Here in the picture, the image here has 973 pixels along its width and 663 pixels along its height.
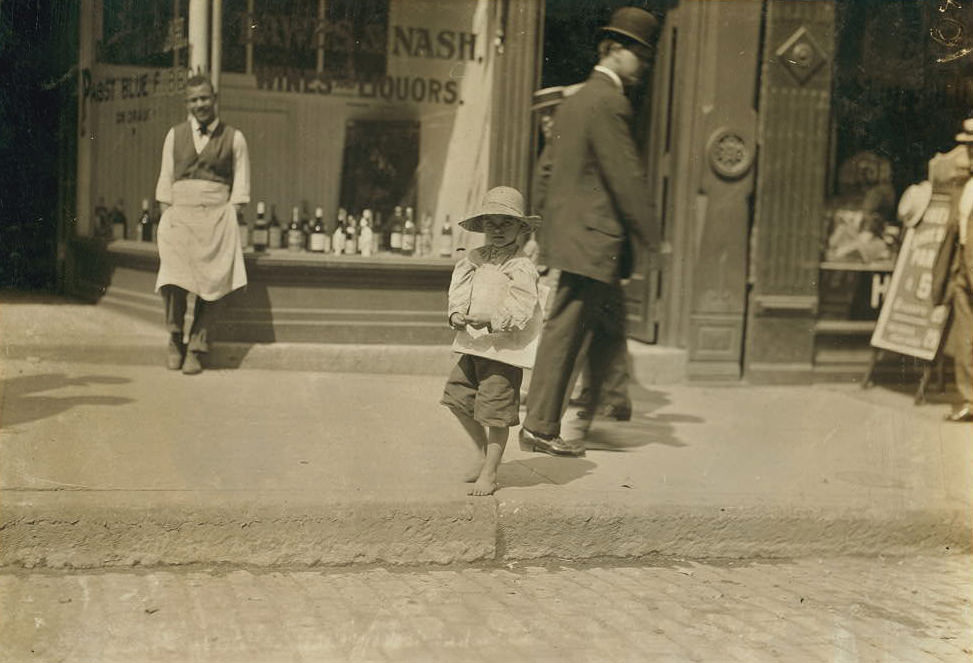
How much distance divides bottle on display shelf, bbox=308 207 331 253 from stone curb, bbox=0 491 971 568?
3.99 metres

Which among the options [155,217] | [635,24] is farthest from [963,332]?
[155,217]

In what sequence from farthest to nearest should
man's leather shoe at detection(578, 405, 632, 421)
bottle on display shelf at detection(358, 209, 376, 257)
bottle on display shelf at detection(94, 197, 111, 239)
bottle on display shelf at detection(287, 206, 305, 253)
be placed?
bottle on display shelf at detection(94, 197, 111, 239) < bottle on display shelf at detection(358, 209, 376, 257) < bottle on display shelf at detection(287, 206, 305, 253) < man's leather shoe at detection(578, 405, 632, 421)

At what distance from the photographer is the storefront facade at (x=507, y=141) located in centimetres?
844

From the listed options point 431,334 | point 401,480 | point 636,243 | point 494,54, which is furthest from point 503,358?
point 494,54

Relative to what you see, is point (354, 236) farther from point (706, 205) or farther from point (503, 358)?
point (503, 358)

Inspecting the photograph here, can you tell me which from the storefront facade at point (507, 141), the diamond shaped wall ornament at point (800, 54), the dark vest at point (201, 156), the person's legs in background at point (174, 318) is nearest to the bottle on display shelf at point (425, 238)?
the storefront facade at point (507, 141)

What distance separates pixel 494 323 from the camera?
489cm

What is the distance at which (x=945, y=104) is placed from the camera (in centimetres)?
898

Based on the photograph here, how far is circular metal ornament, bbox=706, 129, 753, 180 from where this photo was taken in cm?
850

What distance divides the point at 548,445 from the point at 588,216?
1.24 meters

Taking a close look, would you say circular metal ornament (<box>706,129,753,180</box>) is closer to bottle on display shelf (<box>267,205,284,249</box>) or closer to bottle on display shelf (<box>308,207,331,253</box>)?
bottle on display shelf (<box>308,207,331,253</box>)

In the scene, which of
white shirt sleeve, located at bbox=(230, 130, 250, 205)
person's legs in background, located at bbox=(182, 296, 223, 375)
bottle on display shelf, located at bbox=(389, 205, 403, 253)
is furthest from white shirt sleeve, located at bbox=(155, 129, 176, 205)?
bottle on display shelf, located at bbox=(389, 205, 403, 253)

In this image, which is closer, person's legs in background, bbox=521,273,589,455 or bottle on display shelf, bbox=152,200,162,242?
person's legs in background, bbox=521,273,589,455

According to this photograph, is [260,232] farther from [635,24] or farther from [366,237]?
[635,24]
